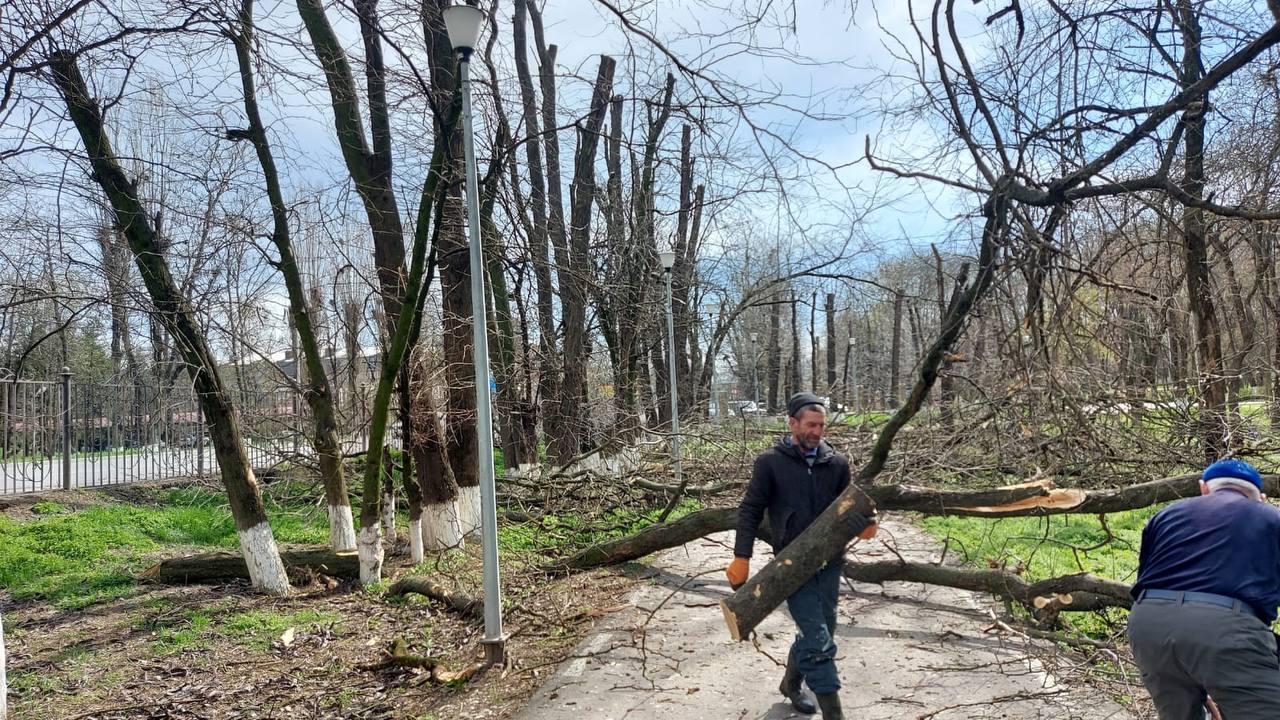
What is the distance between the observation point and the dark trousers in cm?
416

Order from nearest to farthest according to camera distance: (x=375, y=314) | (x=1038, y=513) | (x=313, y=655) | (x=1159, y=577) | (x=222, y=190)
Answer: (x=1159, y=577), (x=1038, y=513), (x=313, y=655), (x=222, y=190), (x=375, y=314)

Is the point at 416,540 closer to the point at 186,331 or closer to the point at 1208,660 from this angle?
the point at 186,331

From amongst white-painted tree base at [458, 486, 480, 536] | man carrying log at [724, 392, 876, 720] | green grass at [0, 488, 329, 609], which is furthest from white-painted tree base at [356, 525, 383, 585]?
man carrying log at [724, 392, 876, 720]

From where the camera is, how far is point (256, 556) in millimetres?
7879

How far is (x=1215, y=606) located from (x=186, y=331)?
7727mm

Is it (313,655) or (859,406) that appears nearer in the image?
(313,655)

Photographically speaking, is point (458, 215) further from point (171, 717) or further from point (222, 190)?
point (171, 717)

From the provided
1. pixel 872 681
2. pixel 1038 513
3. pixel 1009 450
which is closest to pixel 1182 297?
pixel 1009 450

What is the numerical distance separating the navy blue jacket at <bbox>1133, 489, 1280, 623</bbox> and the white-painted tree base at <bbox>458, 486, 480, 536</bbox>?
24.8ft

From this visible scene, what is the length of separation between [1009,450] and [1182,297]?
4.62 meters

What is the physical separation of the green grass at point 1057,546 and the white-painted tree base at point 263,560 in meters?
6.30

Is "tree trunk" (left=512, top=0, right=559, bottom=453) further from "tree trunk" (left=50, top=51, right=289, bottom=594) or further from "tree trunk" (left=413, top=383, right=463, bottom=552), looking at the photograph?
"tree trunk" (left=50, top=51, right=289, bottom=594)

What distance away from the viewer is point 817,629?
13.9 feet

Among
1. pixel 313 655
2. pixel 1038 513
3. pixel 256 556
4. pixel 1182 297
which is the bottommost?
pixel 313 655
